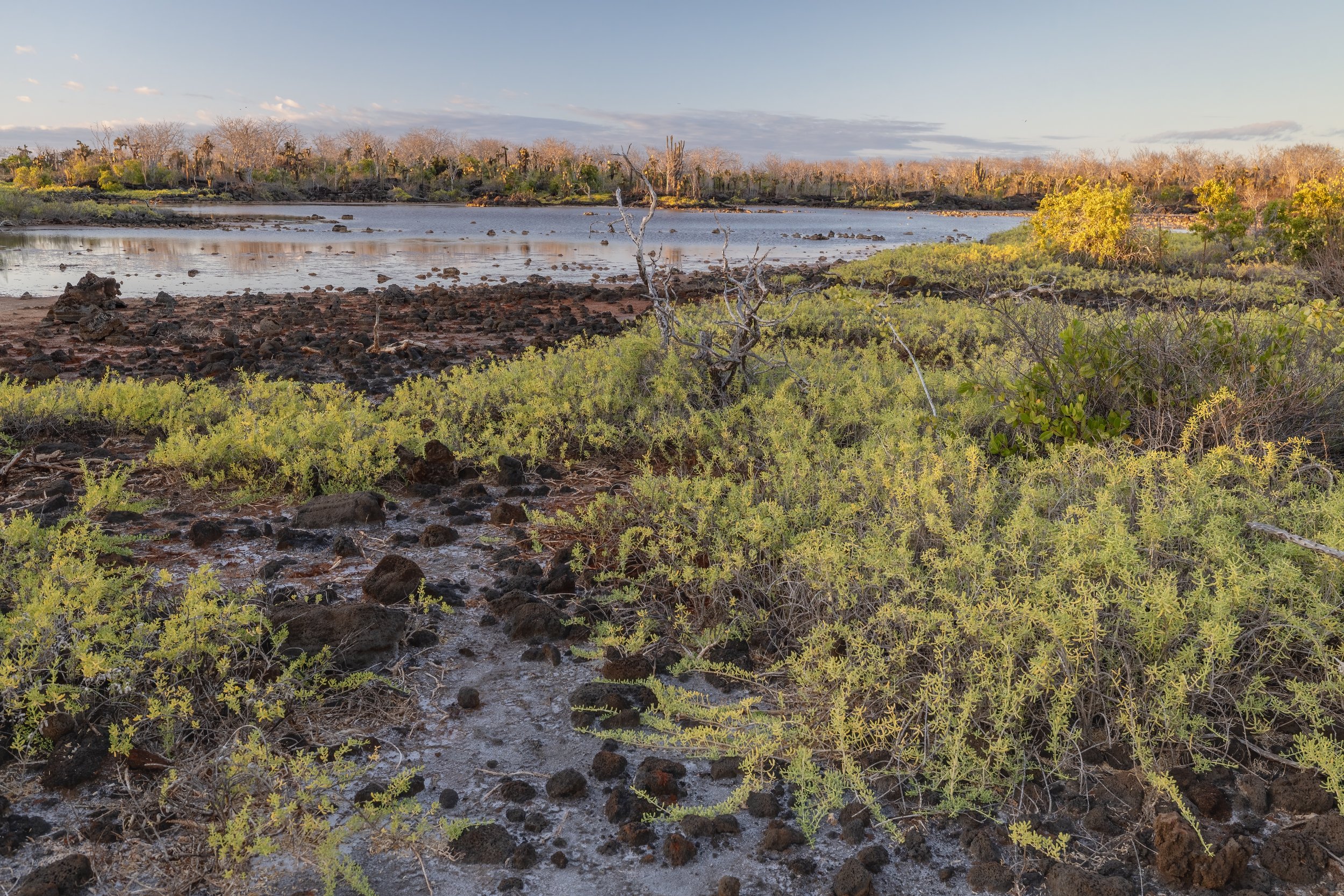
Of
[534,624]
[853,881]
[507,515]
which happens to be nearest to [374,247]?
[507,515]

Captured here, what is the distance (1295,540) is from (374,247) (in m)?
28.3

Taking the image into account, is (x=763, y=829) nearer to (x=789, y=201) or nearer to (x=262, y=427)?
(x=262, y=427)

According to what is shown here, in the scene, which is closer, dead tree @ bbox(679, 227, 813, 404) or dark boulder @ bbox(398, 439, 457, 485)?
dark boulder @ bbox(398, 439, 457, 485)

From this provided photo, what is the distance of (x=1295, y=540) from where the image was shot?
276 centimetres

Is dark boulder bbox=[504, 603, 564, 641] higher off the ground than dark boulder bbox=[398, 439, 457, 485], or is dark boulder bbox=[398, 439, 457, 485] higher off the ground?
dark boulder bbox=[398, 439, 457, 485]

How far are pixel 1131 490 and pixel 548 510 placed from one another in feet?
10.0

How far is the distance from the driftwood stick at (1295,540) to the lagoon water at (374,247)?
416 centimetres

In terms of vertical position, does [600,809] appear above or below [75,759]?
below

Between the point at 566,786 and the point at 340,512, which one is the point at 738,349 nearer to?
the point at 340,512

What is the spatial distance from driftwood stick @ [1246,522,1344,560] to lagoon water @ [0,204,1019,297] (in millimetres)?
4156

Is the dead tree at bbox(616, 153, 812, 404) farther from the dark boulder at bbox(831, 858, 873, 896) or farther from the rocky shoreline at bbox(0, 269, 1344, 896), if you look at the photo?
the dark boulder at bbox(831, 858, 873, 896)

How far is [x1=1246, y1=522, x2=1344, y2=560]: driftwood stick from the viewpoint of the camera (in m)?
2.63

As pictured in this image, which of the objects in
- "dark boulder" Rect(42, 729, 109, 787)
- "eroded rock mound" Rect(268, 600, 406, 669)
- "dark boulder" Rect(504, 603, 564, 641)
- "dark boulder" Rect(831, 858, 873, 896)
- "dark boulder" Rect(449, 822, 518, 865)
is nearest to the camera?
"dark boulder" Rect(831, 858, 873, 896)

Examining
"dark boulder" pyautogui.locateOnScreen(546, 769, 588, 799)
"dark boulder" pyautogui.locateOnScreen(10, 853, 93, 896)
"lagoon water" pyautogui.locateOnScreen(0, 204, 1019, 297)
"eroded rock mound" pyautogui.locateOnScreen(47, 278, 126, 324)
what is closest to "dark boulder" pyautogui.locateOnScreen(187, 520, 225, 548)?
"dark boulder" pyautogui.locateOnScreen(10, 853, 93, 896)
